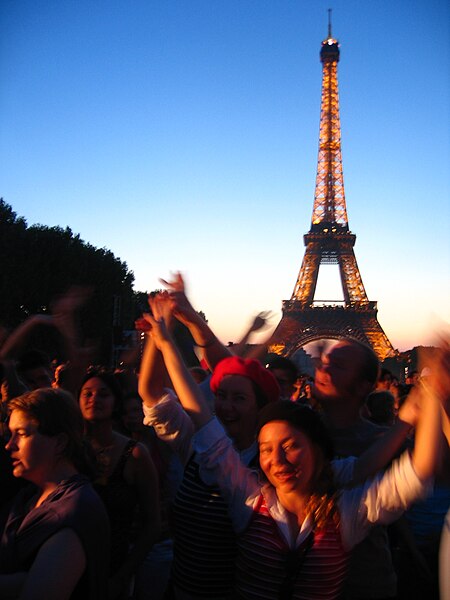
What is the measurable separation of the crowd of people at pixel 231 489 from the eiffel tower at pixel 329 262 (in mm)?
45126

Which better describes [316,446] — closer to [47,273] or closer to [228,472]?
[228,472]

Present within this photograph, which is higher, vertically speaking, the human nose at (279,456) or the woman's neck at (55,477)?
the human nose at (279,456)

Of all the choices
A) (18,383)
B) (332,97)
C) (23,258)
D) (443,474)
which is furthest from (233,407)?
(332,97)

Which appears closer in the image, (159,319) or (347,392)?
(159,319)

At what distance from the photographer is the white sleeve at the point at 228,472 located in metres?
2.29

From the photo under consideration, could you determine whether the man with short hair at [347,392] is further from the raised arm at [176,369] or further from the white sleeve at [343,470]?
the raised arm at [176,369]

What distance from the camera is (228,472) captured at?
2.31m

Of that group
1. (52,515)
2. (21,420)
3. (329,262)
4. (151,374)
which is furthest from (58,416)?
(329,262)

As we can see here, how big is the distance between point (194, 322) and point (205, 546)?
121cm

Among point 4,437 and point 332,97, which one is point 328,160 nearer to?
point 332,97

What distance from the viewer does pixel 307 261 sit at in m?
52.4

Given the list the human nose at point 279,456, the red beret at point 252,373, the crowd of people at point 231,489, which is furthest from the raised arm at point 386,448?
the red beret at point 252,373

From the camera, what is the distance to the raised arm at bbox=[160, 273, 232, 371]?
3098 millimetres

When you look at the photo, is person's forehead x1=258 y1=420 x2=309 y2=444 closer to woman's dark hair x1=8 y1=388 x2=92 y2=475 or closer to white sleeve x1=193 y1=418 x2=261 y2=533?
white sleeve x1=193 y1=418 x2=261 y2=533
